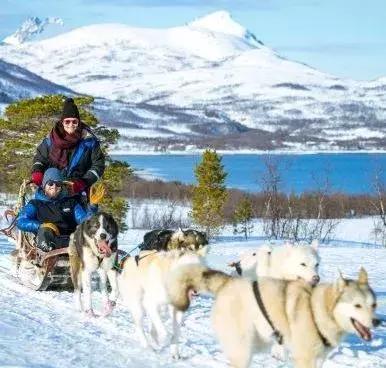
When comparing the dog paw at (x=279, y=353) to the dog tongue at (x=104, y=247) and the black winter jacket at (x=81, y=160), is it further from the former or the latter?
the black winter jacket at (x=81, y=160)

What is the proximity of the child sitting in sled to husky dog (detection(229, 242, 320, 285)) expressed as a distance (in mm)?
1891

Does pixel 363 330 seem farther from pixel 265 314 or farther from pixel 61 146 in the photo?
pixel 61 146

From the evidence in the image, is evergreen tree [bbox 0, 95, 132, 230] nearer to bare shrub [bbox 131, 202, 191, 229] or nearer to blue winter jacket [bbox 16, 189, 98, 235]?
bare shrub [bbox 131, 202, 191, 229]

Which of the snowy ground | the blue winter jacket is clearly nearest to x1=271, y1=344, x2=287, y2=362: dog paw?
the snowy ground

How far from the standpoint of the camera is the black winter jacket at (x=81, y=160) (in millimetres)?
7445

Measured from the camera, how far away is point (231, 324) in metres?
4.09

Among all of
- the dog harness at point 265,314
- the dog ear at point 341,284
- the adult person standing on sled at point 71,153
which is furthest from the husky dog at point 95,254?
the dog ear at point 341,284

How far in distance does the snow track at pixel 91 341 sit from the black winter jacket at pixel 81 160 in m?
1.26

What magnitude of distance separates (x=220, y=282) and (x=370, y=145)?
161 m

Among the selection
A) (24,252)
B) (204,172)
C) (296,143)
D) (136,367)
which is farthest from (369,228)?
(296,143)

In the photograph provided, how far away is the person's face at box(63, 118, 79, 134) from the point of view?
24.3 feet

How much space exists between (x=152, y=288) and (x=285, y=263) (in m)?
1.08

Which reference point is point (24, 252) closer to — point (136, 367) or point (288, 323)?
point (136, 367)

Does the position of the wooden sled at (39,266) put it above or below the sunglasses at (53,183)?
below
